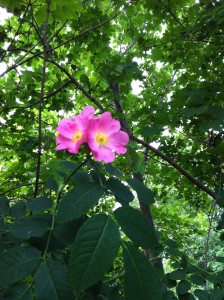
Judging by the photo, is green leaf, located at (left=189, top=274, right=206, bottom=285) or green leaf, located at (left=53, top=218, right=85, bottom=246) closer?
green leaf, located at (left=53, top=218, right=85, bottom=246)

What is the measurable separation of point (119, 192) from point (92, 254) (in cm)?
29

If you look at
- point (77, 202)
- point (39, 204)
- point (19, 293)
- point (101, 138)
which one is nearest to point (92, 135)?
point (101, 138)

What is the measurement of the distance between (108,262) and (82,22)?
8.31ft

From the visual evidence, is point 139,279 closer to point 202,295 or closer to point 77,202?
point 77,202

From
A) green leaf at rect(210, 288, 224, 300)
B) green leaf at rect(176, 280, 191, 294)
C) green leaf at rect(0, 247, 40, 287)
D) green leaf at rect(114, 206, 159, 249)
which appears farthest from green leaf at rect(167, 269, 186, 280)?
green leaf at rect(0, 247, 40, 287)

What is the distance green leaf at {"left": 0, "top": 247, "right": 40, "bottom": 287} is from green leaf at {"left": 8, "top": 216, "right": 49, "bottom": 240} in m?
0.06

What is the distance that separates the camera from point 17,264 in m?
0.68

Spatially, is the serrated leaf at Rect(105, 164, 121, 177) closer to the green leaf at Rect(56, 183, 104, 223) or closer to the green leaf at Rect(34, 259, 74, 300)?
the green leaf at Rect(56, 183, 104, 223)

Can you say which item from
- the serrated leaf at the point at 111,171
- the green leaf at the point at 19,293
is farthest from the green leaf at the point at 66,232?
the serrated leaf at the point at 111,171

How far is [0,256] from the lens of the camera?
69 centimetres

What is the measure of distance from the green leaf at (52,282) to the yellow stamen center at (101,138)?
33cm

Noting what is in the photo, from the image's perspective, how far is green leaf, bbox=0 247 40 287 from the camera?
2.13 feet

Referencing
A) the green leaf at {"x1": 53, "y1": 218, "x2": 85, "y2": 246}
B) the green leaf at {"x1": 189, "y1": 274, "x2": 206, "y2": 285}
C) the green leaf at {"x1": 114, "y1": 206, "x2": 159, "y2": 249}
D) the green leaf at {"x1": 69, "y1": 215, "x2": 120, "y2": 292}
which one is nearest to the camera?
the green leaf at {"x1": 69, "y1": 215, "x2": 120, "y2": 292}

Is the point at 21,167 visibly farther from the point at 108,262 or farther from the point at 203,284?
the point at 108,262
